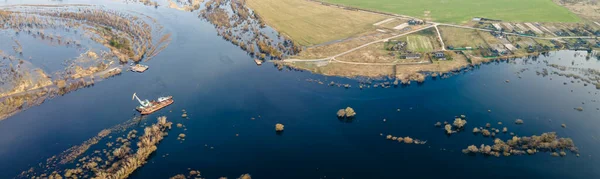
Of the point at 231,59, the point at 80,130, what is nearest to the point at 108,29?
the point at 231,59

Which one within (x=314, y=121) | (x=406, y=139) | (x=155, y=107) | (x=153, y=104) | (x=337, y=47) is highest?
(x=337, y=47)

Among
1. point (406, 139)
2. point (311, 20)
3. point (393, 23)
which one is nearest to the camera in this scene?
point (406, 139)

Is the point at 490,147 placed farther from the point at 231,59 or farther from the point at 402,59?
the point at 231,59

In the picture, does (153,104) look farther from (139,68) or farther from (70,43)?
(70,43)

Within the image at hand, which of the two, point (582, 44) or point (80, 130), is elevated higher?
point (582, 44)

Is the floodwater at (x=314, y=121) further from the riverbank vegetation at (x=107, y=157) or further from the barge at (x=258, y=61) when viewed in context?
the barge at (x=258, y=61)

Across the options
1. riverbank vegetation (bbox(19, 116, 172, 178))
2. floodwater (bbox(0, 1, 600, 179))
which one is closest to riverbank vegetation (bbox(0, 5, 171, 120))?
floodwater (bbox(0, 1, 600, 179))

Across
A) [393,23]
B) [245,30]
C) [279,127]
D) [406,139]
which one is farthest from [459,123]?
[245,30]
